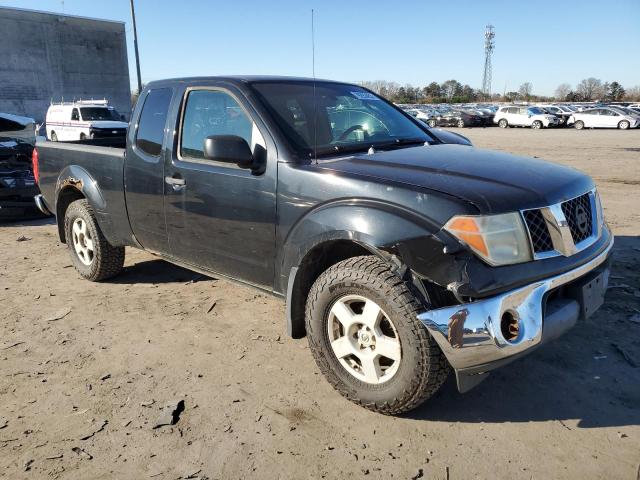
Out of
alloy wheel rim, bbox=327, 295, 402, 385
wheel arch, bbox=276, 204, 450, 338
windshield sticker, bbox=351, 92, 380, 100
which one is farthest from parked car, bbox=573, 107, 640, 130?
alloy wheel rim, bbox=327, 295, 402, 385

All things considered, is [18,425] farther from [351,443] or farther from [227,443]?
[351,443]

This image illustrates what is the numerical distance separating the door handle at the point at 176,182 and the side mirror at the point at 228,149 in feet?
2.20

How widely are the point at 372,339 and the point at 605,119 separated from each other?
35238 millimetres

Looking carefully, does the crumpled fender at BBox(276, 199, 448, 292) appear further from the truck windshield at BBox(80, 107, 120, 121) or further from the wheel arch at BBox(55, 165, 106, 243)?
the truck windshield at BBox(80, 107, 120, 121)

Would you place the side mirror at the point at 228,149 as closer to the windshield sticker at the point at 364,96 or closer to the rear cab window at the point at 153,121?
the rear cab window at the point at 153,121

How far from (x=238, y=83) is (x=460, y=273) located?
208 cm

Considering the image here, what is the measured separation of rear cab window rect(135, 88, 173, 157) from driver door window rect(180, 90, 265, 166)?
26 cm

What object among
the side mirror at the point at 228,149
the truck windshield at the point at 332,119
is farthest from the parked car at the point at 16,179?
the side mirror at the point at 228,149

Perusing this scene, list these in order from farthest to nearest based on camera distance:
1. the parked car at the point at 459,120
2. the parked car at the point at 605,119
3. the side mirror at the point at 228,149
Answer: the parked car at the point at 459,120, the parked car at the point at 605,119, the side mirror at the point at 228,149

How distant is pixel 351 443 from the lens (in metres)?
2.66

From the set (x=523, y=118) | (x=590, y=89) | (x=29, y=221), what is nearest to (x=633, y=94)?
(x=590, y=89)

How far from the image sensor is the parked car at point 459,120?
3838 cm

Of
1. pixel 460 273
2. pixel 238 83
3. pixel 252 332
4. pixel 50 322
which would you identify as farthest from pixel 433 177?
pixel 50 322

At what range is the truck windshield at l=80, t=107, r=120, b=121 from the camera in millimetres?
21703
